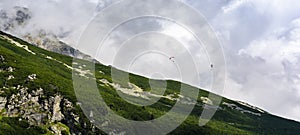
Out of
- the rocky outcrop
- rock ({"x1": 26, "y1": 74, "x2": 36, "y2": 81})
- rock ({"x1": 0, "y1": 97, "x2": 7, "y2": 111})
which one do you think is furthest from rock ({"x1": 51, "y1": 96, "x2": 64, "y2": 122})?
rock ({"x1": 0, "y1": 97, "x2": 7, "y2": 111})

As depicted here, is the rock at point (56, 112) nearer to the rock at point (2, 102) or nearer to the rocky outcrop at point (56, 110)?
the rocky outcrop at point (56, 110)

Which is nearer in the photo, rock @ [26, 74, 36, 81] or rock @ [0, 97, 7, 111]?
rock @ [0, 97, 7, 111]

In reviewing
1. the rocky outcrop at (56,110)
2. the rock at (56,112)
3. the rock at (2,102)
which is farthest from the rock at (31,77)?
the rock at (2,102)

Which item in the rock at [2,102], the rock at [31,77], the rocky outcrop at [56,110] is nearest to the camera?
the rock at [2,102]

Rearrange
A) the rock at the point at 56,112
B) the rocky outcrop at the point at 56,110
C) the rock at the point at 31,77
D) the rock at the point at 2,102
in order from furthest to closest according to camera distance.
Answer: the rock at the point at 31,77 → the rocky outcrop at the point at 56,110 → the rock at the point at 56,112 → the rock at the point at 2,102

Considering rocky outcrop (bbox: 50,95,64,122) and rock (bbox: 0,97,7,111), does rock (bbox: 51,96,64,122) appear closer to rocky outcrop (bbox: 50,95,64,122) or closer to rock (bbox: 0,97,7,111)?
rocky outcrop (bbox: 50,95,64,122)

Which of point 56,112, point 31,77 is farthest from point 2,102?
point 31,77

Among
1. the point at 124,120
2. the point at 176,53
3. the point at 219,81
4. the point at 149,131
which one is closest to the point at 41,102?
the point at 124,120

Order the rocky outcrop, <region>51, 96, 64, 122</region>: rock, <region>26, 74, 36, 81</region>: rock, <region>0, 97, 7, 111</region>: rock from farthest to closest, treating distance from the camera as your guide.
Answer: <region>26, 74, 36, 81</region>: rock, the rocky outcrop, <region>51, 96, 64, 122</region>: rock, <region>0, 97, 7, 111</region>: rock

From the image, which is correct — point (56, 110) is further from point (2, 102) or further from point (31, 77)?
point (31, 77)

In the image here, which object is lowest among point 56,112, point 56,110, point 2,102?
point 2,102

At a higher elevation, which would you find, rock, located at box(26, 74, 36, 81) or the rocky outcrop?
rock, located at box(26, 74, 36, 81)

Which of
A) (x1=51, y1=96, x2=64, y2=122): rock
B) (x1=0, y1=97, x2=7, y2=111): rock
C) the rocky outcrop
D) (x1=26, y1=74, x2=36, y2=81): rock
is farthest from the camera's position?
(x1=26, y1=74, x2=36, y2=81): rock
